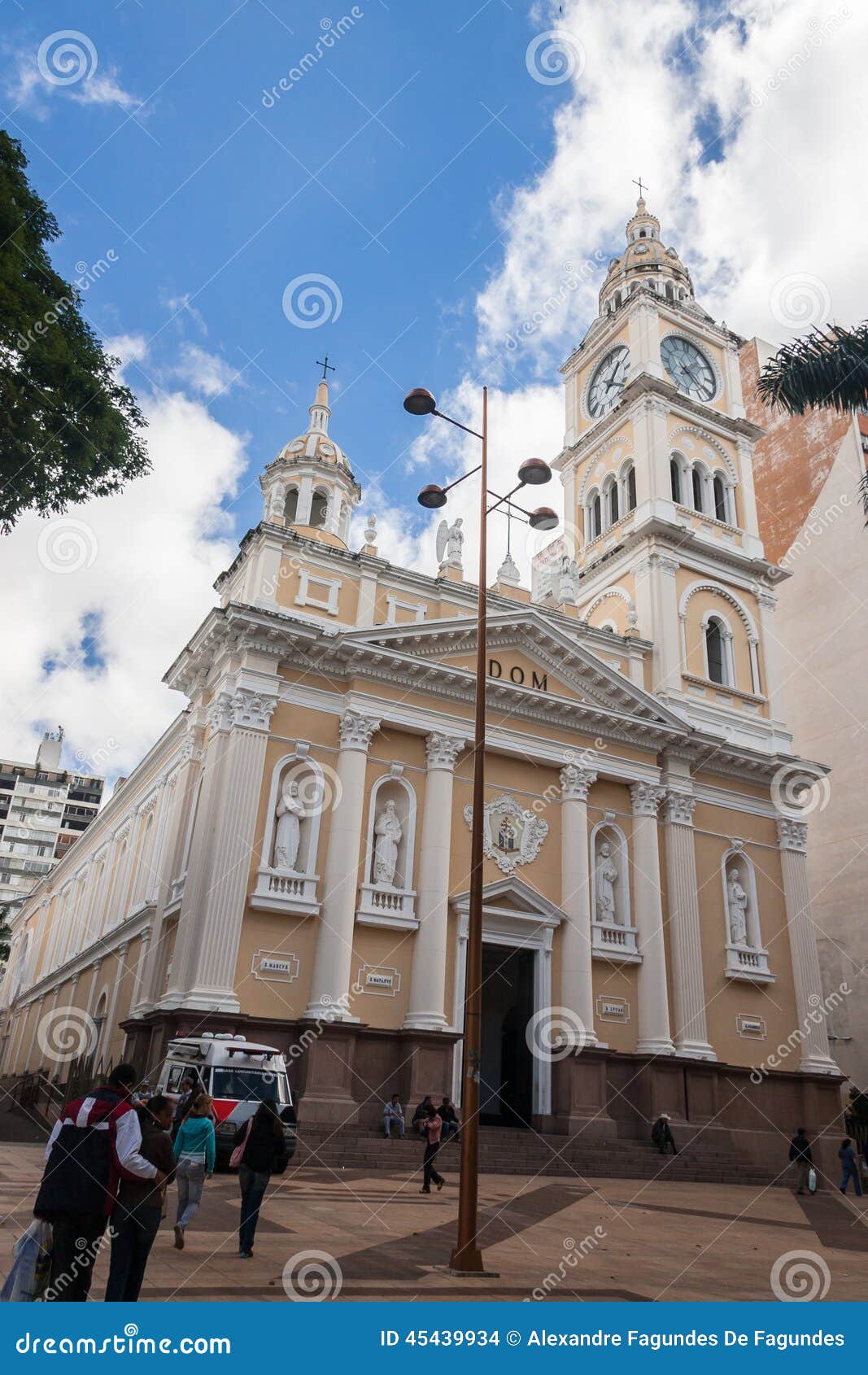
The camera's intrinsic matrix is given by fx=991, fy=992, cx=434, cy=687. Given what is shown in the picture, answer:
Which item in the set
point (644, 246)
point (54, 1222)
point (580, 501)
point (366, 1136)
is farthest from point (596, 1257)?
point (644, 246)

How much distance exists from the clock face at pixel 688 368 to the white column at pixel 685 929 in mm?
16228

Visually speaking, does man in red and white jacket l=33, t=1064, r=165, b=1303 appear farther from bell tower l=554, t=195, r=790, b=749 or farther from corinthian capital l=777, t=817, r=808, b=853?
corinthian capital l=777, t=817, r=808, b=853

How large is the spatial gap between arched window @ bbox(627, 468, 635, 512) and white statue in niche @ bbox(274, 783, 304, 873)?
1718 cm

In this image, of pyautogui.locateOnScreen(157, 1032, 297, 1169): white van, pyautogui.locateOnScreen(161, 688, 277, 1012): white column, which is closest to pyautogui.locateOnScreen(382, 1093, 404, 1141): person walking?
pyautogui.locateOnScreen(161, 688, 277, 1012): white column

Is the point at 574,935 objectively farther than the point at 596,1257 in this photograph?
Yes

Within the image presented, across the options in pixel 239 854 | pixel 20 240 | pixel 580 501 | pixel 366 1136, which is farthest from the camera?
pixel 580 501

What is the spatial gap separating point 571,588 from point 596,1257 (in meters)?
24.0

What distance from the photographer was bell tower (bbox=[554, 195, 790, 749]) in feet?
105

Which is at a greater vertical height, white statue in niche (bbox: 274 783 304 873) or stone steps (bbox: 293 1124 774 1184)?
white statue in niche (bbox: 274 783 304 873)

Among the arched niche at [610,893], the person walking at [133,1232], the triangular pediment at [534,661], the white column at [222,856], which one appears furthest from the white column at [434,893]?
the person walking at [133,1232]

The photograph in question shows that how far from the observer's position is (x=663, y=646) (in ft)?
102

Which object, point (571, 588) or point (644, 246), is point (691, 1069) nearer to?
point (571, 588)

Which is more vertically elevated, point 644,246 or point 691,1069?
point 644,246

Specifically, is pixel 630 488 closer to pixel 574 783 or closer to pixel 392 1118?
pixel 574 783
